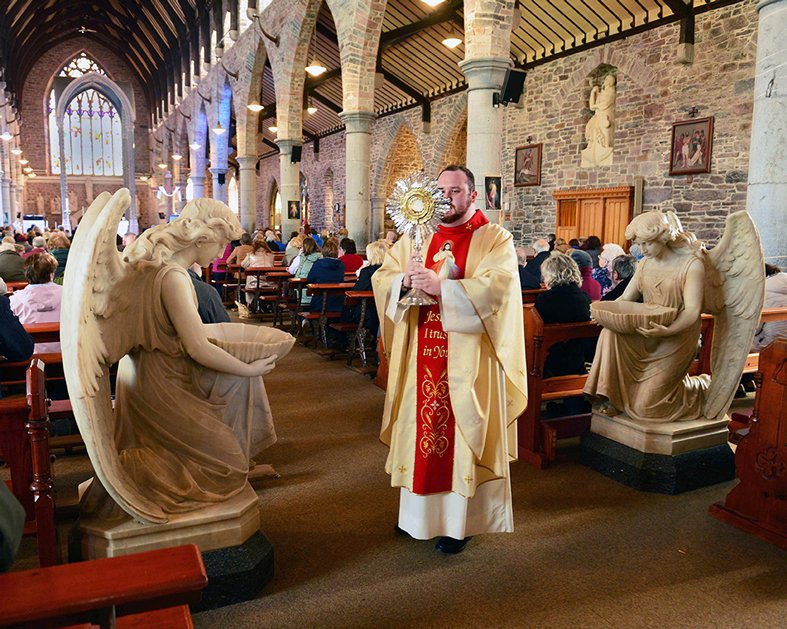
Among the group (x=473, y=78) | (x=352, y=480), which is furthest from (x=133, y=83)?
(x=352, y=480)

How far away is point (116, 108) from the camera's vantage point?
122 ft

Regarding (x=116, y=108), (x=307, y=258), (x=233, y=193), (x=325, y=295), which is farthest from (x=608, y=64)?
(x=116, y=108)

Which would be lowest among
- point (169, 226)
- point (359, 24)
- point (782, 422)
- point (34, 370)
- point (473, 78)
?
point (782, 422)

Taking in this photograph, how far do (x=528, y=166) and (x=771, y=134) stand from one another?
976cm

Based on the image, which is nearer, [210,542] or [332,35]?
[210,542]

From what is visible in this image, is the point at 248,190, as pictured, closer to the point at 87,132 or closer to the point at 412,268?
the point at 412,268

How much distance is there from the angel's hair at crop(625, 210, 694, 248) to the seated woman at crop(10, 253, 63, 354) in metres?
3.87

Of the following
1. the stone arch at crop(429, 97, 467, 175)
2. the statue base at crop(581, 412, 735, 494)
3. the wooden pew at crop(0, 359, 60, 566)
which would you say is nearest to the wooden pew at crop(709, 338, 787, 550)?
the statue base at crop(581, 412, 735, 494)

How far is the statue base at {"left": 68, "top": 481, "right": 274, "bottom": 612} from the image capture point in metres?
2.46

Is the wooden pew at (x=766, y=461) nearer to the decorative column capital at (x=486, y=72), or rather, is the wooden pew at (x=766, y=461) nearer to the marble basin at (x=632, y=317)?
the marble basin at (x=632, y=317)

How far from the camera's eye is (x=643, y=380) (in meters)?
3.80

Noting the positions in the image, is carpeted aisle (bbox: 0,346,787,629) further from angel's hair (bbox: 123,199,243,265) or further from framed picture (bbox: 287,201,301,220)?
framed picture (bbox: 287,201,301,220)

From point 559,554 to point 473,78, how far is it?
556 centimetres

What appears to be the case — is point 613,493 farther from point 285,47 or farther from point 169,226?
point 285,47
